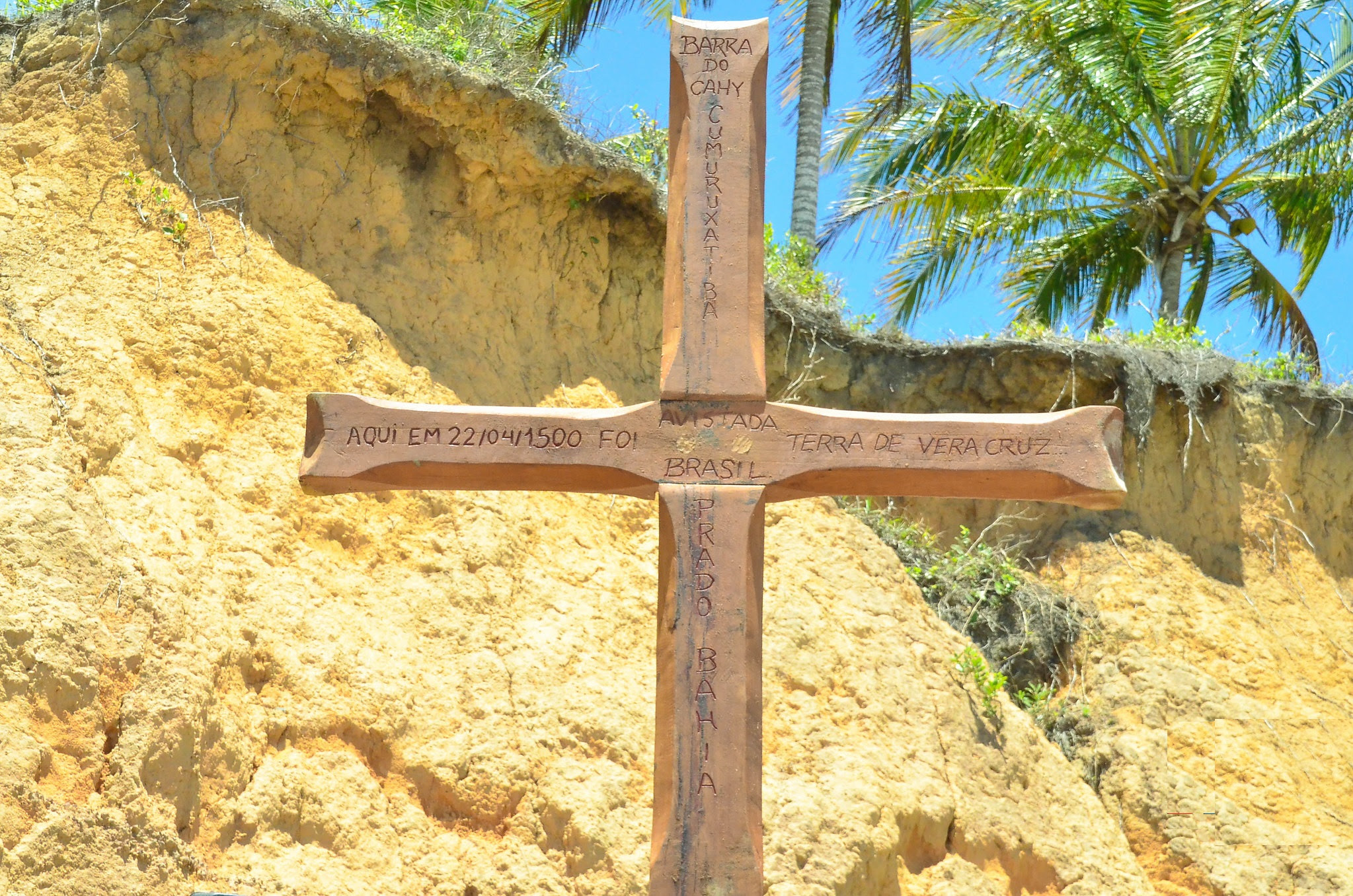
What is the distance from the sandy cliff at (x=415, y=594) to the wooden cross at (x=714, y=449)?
78.9 inches

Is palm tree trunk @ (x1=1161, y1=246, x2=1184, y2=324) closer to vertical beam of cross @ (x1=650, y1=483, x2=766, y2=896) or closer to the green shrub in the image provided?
the green shrub

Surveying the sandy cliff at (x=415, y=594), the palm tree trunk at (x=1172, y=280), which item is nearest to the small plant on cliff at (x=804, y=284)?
the sandy cliff at (x=415, y=594)

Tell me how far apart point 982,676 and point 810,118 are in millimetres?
8229

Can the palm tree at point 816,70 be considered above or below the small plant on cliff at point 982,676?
above

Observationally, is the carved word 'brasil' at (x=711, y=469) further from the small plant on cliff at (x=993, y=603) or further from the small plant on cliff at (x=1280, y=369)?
the small plant on cliff at (x=1280, y=369)

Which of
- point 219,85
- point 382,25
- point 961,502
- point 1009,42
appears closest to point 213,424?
point 219,85

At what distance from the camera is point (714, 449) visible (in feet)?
15.5

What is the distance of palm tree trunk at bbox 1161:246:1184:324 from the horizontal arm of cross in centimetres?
1019

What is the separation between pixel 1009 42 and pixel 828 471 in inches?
446

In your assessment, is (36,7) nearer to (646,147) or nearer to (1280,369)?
(646,147)

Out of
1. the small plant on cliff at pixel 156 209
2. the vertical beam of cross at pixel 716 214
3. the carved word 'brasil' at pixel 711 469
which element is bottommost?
the carved word 'brasil' at pixel 711 469

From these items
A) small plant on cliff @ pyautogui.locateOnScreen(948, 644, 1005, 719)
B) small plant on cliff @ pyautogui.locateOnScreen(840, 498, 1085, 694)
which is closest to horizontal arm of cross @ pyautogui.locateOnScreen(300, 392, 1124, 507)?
small plant on cliff @ pyautogui.locateOnScreen(948, 644, 1005, 719)

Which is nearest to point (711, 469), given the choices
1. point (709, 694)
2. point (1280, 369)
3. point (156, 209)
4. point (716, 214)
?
point (709, 694)

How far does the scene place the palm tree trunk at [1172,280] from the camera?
1436 cm
